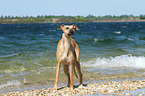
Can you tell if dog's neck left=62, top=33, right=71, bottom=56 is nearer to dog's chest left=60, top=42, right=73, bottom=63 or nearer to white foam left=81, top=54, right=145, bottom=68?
dog's chest left=60, top=42, right=73, bottom=63

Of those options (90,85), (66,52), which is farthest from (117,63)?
(66,52)

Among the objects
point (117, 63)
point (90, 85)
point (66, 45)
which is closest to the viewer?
point (66, 45)

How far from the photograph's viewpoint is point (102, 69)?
1159 cm

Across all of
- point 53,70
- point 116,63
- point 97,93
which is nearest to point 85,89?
point 97,93

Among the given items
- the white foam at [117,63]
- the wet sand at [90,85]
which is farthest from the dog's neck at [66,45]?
the white foam at [117,63]

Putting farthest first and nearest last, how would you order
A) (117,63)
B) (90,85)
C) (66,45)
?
(117,63), (90,85), (66,45)

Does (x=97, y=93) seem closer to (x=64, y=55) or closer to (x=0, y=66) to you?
(x=64, y=55)

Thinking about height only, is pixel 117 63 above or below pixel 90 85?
below

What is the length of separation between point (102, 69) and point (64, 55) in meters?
4.96

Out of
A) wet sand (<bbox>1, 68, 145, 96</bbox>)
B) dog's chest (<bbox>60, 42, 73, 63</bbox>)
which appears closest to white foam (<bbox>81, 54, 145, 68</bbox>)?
wet sand (<bbox>1, 68, 145, 96</bbox>)

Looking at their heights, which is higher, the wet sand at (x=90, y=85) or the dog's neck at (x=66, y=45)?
the dog's neck at (x=66, y=45)

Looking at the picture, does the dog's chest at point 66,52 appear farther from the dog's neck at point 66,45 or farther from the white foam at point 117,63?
the white foam at point 117,63

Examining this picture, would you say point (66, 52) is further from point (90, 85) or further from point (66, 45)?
point (90, 85)

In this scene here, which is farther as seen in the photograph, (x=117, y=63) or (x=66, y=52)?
(x=117, y=63)
